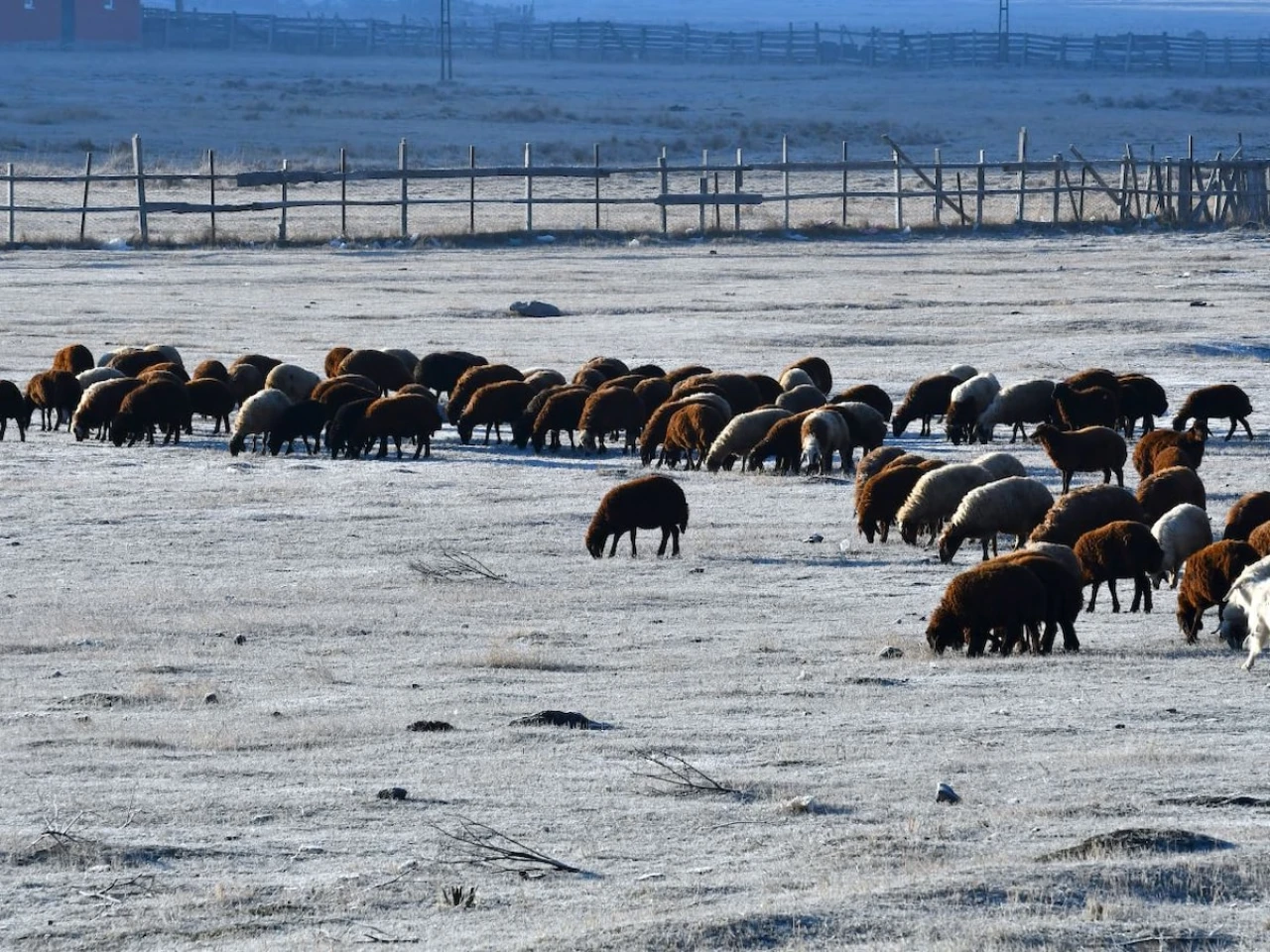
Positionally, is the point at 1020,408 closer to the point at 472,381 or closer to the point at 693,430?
the point at 693,430

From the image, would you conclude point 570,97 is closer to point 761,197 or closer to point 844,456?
A: point 761,197

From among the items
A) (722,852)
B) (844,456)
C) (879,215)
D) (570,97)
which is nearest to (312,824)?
(722,852)

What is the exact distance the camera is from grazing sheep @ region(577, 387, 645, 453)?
19812 millimetres

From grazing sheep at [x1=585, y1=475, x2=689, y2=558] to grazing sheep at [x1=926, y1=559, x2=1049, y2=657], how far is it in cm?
360

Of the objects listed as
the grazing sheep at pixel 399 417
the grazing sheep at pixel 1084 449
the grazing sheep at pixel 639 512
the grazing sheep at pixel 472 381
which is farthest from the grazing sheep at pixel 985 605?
the grazing sheep at pixel 472 381

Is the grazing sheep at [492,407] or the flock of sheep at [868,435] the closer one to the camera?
the flock of sheep at [868,435]

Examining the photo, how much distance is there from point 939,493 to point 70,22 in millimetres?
100307

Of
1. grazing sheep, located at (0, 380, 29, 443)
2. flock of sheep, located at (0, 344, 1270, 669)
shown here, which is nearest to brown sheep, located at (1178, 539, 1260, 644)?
flock of sheep, located at (0, 344, 1270, 669)

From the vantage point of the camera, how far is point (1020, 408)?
66.7ft

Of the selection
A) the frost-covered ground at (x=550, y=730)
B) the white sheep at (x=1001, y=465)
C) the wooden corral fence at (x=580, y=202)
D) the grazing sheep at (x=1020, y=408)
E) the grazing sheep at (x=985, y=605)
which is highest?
the wooden corral fence at (x=580, y=202)

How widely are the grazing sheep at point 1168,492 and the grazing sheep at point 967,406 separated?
231 inches

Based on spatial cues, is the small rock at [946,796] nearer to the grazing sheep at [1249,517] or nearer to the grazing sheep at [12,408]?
the grazing sheep at [1249,517]

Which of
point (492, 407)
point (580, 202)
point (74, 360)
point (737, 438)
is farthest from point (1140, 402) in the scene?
point (580, 202)

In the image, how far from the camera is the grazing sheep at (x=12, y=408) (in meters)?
20.7
